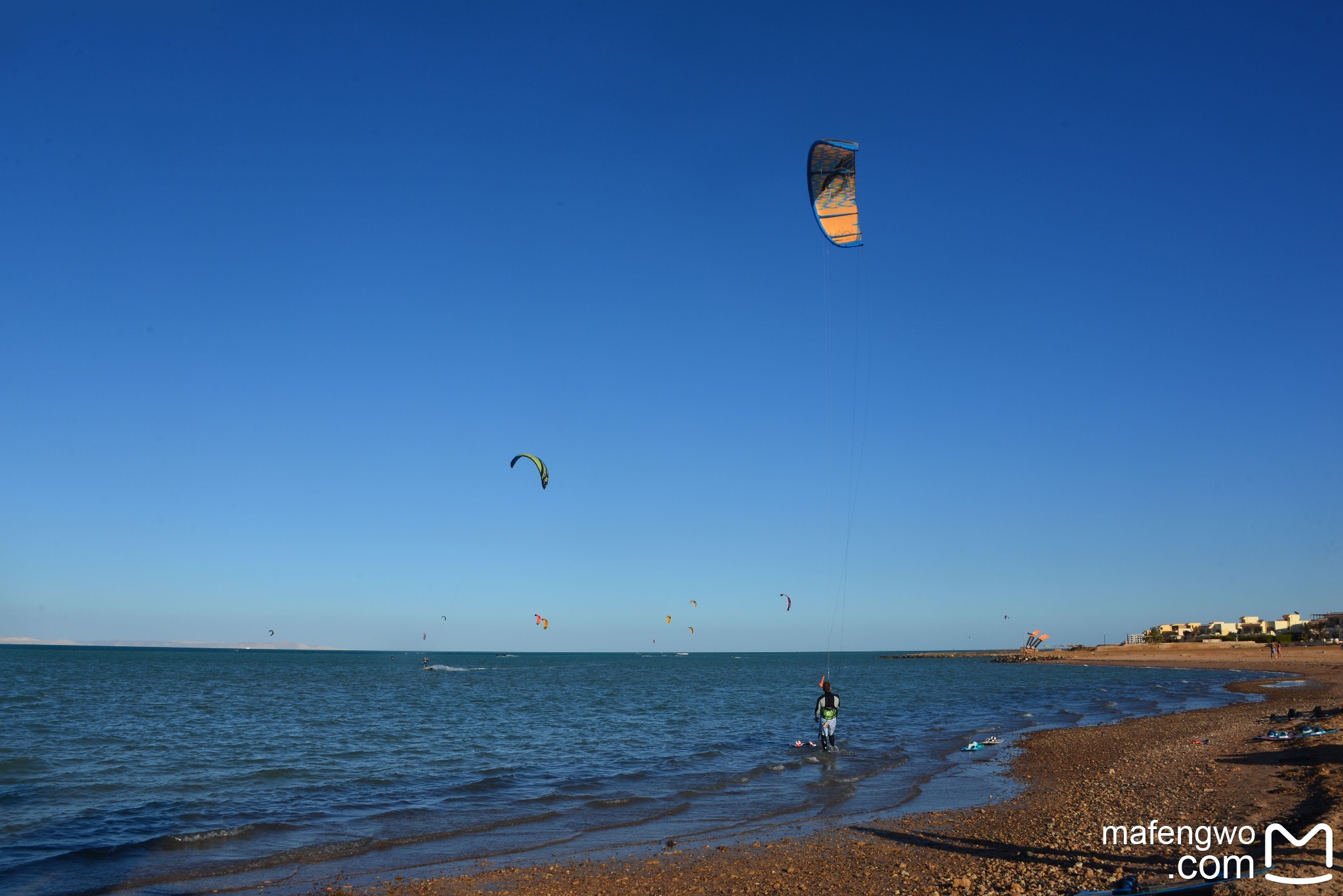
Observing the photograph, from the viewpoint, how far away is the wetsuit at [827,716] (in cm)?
1766

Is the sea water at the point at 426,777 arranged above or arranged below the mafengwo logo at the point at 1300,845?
below

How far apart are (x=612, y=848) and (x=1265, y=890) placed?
22.4 feet

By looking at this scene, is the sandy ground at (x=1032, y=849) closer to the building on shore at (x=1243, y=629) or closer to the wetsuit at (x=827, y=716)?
the wetsuit at (x=827, y=716)

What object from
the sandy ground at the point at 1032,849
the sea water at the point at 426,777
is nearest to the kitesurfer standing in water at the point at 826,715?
the sea water at the point at 426,777

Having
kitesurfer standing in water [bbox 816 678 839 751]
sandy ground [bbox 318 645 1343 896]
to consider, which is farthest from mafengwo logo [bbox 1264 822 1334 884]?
kitesurfer standing in water [bbox 816 678 839 751]

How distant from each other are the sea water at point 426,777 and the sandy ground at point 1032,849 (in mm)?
1056

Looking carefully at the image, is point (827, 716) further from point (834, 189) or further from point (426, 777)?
point (834, 189)

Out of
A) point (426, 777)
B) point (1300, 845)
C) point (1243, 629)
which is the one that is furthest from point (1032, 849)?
point (1243, 629)

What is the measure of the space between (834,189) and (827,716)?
10690mm

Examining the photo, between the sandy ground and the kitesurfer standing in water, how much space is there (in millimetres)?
3933

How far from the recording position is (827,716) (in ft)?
58.1

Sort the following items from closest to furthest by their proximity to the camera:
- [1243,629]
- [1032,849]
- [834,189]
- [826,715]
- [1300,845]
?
1. [1300,845]
2. [1032,849]
3. [834,189]
4. [826,715]
5. [1243,629]

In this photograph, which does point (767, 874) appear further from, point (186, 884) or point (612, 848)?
point (186, 884)

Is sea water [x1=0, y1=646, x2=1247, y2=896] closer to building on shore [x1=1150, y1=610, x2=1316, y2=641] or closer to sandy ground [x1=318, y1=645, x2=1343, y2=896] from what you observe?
sandy ground [x1=318, y1=645, x2=1343, y2=896]
